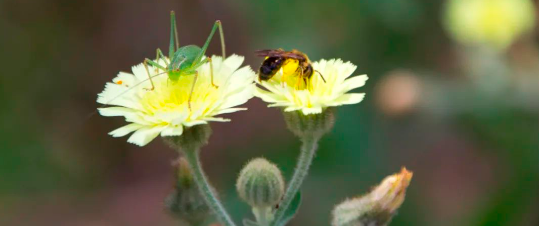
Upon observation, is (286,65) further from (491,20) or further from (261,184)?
(491,20)

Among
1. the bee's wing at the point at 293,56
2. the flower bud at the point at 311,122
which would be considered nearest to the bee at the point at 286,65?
the bee's wing at the point at 293,56

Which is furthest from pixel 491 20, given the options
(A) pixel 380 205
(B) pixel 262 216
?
(B) pixel 262 216

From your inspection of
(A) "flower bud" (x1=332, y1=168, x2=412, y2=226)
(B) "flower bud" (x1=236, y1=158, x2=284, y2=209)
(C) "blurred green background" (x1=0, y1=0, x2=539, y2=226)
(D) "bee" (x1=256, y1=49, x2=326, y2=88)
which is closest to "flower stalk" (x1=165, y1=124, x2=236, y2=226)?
(B) "flower bud" (x1=236, y1=158, x2=284, y2=209)

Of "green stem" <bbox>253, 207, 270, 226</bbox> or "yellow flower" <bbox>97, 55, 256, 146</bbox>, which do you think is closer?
"yellow flower" <bbox>97, 55, 256, 146</bbox>

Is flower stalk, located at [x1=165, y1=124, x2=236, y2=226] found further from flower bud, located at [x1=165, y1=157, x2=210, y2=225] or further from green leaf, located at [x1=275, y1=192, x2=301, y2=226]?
flower bud, located at [x1=165, y1=157, x2=210, y2=225]

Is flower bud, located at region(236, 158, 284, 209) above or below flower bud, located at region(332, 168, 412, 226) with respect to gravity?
above
